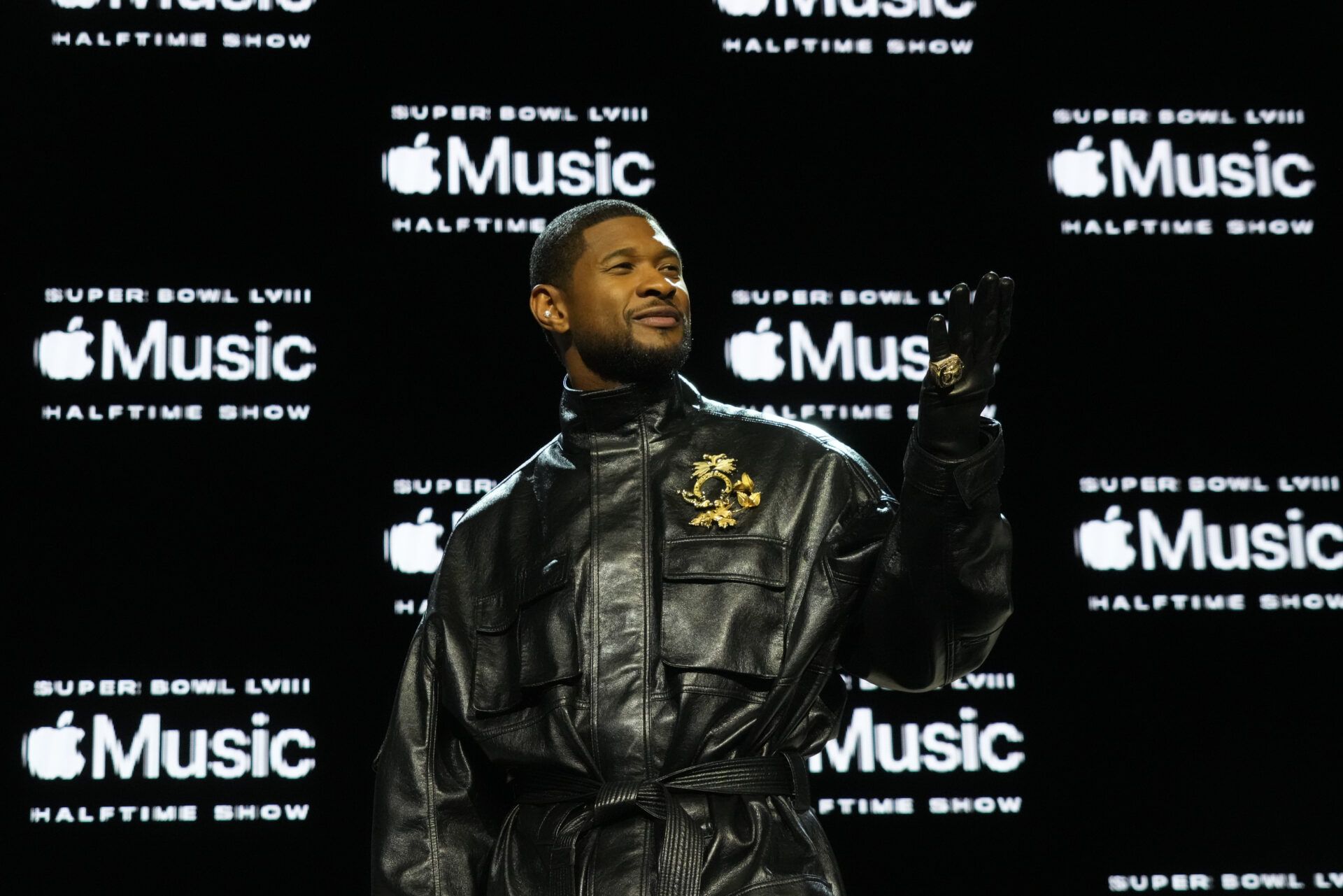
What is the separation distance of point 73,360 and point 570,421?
7.03 ft

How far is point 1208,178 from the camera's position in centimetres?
464

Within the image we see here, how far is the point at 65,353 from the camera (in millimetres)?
4340

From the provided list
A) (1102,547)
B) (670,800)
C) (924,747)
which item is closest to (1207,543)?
(1102,547)

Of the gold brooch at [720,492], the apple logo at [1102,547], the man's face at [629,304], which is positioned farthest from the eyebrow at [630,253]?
the apple logo at [1102,547]

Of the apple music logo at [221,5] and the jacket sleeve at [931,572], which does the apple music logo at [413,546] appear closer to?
the apple music logo at [221,5]

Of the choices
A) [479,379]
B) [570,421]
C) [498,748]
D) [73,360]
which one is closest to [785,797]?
[498,748]

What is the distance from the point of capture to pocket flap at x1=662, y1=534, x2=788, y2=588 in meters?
2.35

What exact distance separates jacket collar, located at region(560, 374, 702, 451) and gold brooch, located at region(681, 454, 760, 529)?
89 mm

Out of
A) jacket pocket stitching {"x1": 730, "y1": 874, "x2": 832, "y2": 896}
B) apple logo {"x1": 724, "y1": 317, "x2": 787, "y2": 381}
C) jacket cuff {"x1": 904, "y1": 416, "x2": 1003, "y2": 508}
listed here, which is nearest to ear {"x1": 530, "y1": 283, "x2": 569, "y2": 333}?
jacket cuff {"x1": 904, "y1": 416, "x2": 1003, "y2": 508}

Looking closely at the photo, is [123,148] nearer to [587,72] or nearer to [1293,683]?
[587,72]

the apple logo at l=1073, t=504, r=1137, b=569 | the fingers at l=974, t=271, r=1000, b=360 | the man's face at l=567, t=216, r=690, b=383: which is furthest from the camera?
the apple logo at l=1073, t=504, r=1137, b=569

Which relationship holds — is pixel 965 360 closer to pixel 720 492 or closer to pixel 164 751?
pixel 720 492

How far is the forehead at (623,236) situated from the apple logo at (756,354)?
5.95ft

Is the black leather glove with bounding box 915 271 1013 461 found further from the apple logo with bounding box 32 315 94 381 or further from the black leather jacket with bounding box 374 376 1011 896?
the apple logo with bounding box 32 315 94 381
